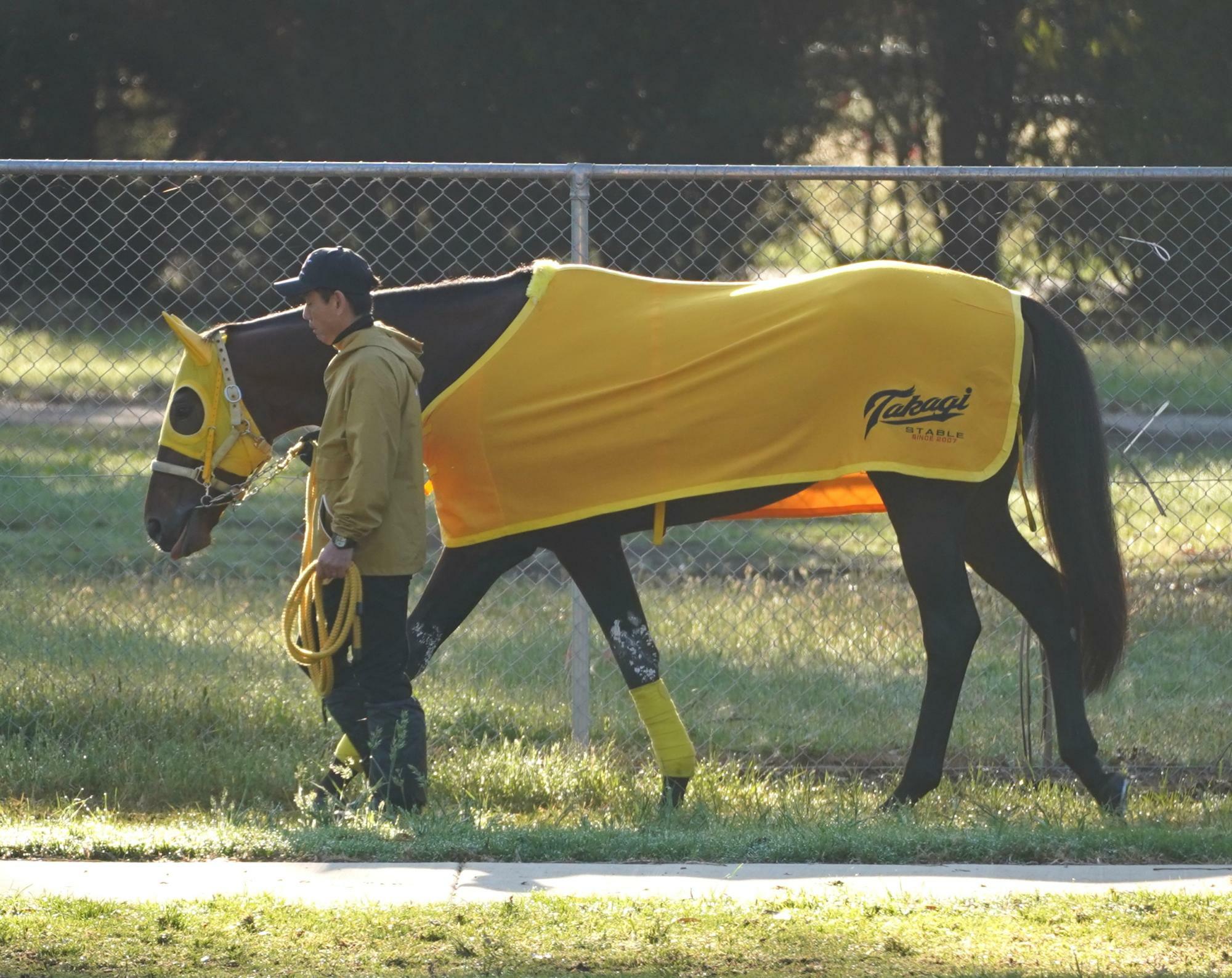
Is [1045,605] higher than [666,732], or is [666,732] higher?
[1045,605]

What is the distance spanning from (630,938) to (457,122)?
974 cm

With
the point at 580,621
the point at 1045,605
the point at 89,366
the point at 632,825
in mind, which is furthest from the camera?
the point at 89,366

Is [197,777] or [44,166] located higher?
[44,166]

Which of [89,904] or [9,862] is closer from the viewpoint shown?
[89,904]

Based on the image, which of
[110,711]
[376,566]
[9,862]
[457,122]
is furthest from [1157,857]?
[457,122]

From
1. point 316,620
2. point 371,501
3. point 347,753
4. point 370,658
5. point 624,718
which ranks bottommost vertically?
point 624,718

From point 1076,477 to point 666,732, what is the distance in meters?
1.68

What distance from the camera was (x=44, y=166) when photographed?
5.87 metres

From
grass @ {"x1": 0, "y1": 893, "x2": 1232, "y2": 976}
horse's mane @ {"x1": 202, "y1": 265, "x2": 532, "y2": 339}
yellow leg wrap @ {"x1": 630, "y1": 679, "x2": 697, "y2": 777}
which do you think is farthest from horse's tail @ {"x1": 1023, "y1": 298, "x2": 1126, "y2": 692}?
horse's mane @ {"x1": 202, "y1": 265, "x2": 532, "y2": 339}

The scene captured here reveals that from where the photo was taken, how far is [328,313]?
4816mm

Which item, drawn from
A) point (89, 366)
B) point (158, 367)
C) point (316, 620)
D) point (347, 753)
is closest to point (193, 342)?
point (316, 620)

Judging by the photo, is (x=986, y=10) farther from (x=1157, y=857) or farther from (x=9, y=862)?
(x=9, y=862)

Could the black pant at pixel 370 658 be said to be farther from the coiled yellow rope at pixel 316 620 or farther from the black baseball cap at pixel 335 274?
the black baseball cap at pixel 335 274

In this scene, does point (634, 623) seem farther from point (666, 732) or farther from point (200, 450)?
point (200, 450)
